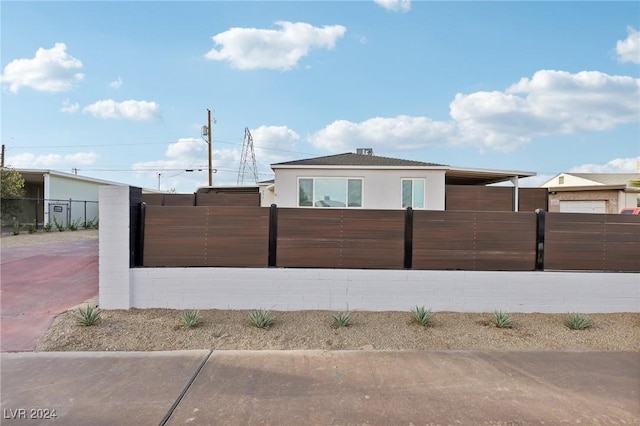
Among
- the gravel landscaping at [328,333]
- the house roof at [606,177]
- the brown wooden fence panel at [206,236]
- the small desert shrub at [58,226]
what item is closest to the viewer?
the gravel landscaping at [328,333]

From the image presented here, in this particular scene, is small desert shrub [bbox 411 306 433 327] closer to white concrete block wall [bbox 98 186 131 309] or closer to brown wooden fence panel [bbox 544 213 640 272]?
brown wooden fence panel [bbox 544 213 640 272]

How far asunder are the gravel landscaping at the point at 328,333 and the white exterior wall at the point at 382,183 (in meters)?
8.04

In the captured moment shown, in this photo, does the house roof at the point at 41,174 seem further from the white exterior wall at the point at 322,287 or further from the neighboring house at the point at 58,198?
the white exterior wall at the point at 322,287

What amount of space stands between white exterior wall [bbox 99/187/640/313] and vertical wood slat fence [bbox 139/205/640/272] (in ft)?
0.58

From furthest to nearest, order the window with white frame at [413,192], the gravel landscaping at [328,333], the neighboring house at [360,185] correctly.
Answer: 1. the window with white frame at [413,192]
2. the neighboring house at [360,185]
3. the gravel landscaping at [328,333]

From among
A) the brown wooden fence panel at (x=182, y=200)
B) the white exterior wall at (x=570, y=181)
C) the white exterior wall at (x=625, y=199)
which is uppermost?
the white exterior wall at (x=570, y=181)

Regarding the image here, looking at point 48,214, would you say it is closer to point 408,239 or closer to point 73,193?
point 73,193

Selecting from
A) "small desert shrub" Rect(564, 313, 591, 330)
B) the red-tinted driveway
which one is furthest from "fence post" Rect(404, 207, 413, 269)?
the red-tinted driveway

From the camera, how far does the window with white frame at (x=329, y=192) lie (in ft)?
44.1

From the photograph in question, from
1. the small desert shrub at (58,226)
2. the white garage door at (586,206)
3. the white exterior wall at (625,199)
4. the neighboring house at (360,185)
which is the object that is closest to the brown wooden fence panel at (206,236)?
the neighboring house at (360,185)

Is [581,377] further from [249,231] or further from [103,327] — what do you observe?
[103,327]

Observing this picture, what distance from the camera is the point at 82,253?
10203 mm

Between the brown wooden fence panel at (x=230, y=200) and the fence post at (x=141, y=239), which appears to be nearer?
the fence post at (x=141, y=239)

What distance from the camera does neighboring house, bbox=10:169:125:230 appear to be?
20.5 metres
